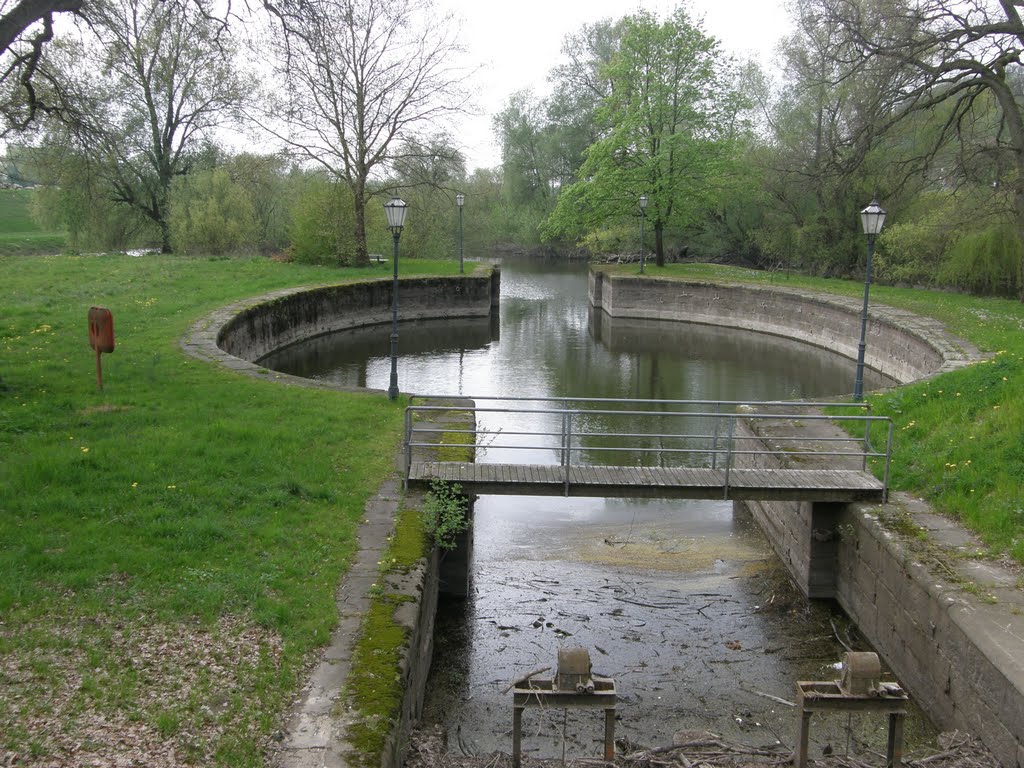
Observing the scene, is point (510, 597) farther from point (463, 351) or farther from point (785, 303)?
point (785, 303)

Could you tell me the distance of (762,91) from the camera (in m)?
44.7

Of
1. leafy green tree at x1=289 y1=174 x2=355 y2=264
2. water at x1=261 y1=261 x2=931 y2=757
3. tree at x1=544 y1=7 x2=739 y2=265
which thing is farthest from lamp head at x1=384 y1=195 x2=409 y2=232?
tree at x1=544 y1=7 x2=739 y2=265

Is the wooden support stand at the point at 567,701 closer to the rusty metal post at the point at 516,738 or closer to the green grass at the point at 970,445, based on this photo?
the rusty metal post at the point at 516,738

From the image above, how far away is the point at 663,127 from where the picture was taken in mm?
35688

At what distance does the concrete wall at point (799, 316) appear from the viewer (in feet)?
66.5

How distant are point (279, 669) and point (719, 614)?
17.2 feet

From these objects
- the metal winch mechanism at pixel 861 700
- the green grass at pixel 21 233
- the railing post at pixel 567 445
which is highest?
the green grass at pixel 21 233

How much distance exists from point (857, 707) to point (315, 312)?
916 inches

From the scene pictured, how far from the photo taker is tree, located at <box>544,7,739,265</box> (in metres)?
34.5

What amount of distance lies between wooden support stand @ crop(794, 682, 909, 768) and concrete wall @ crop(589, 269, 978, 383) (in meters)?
11.6

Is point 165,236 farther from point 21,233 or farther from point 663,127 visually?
point 663,127

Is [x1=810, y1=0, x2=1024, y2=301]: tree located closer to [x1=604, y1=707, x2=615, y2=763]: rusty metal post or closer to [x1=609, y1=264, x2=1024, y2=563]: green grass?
[x1=609, y1=264, x2=1024, y2=563]: green grass

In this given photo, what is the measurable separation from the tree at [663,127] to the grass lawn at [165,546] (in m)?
23.2

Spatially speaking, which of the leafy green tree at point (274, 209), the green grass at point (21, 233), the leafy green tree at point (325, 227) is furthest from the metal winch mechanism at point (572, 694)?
the leafy green tree at point (274, 209)
